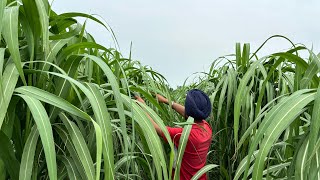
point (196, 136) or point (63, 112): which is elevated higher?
point (63, 112)

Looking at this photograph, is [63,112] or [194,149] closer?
[63,112]

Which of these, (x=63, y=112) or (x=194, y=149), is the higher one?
(x=63, y=112)

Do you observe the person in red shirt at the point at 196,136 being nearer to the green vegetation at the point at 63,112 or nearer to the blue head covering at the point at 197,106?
the blue head covering at the point at 197,106

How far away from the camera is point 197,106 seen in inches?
57.7

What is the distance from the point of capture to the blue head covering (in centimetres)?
Answer: 146

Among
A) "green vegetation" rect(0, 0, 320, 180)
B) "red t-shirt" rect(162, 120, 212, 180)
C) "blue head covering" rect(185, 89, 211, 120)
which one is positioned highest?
"green vegetation" rect(0, 0, 320, 180)

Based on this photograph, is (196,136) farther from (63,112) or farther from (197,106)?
(63,112)

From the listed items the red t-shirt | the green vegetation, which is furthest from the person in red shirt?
the green vegetation

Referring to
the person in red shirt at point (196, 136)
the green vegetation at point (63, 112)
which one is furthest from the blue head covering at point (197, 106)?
the green vegetation at point (63, 112)

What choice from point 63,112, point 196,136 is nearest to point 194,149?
point 196,136

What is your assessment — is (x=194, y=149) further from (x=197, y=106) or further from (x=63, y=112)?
(x=63, y=112)

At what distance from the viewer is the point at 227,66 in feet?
6.01

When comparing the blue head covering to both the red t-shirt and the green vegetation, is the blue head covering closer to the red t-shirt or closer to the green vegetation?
the red t-shirt

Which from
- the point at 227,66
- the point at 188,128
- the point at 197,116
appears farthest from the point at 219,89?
the point at 188,128
